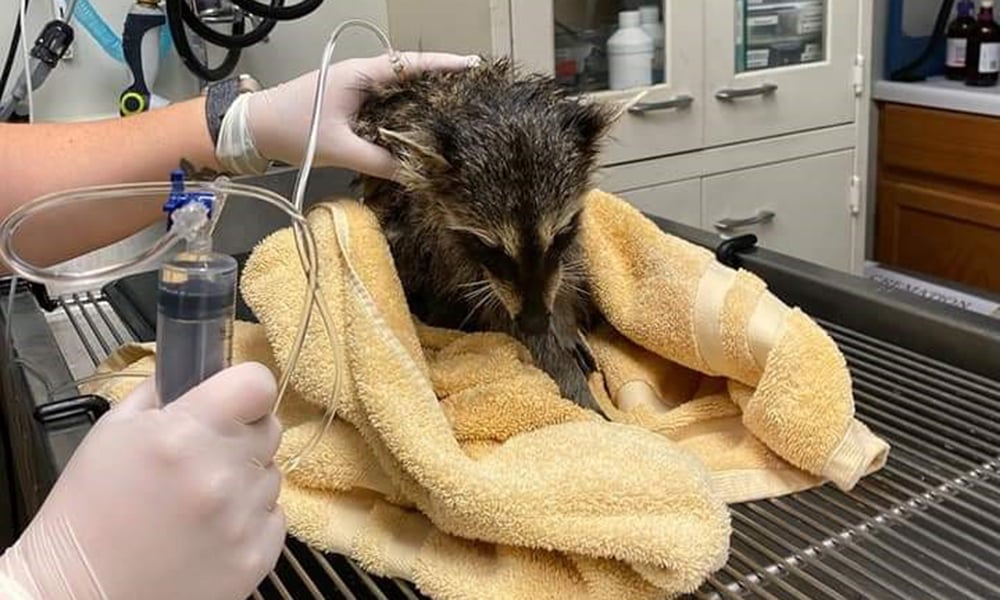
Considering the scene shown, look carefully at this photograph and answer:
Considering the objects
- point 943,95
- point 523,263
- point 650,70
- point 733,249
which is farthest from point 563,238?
point 943,95

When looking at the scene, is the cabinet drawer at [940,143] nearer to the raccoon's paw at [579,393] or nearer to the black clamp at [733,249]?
the black clamp at [733,249]

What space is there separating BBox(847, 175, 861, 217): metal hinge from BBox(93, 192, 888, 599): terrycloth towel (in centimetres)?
154

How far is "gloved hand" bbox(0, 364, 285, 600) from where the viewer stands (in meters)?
0.57

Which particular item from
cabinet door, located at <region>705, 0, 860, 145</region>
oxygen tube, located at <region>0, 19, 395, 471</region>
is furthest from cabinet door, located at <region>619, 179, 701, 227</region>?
oxygen tube, located at <region>0, 19, 395, 471</region>

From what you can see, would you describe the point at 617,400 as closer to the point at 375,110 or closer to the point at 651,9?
the point at 375,110

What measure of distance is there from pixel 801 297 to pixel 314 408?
53 cm

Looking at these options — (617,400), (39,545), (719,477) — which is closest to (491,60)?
(617,400)

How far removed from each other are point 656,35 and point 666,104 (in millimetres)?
144

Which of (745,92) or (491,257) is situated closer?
(491,257)

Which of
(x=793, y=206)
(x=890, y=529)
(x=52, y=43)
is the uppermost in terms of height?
(x=52, y=43)

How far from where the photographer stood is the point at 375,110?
3.47ft

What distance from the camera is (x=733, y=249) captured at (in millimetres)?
1162

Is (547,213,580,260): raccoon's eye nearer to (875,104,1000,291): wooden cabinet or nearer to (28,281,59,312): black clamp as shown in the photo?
(28,281,59,312): black clamp

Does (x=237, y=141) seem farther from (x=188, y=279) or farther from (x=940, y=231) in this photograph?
(x=940, y=231)
